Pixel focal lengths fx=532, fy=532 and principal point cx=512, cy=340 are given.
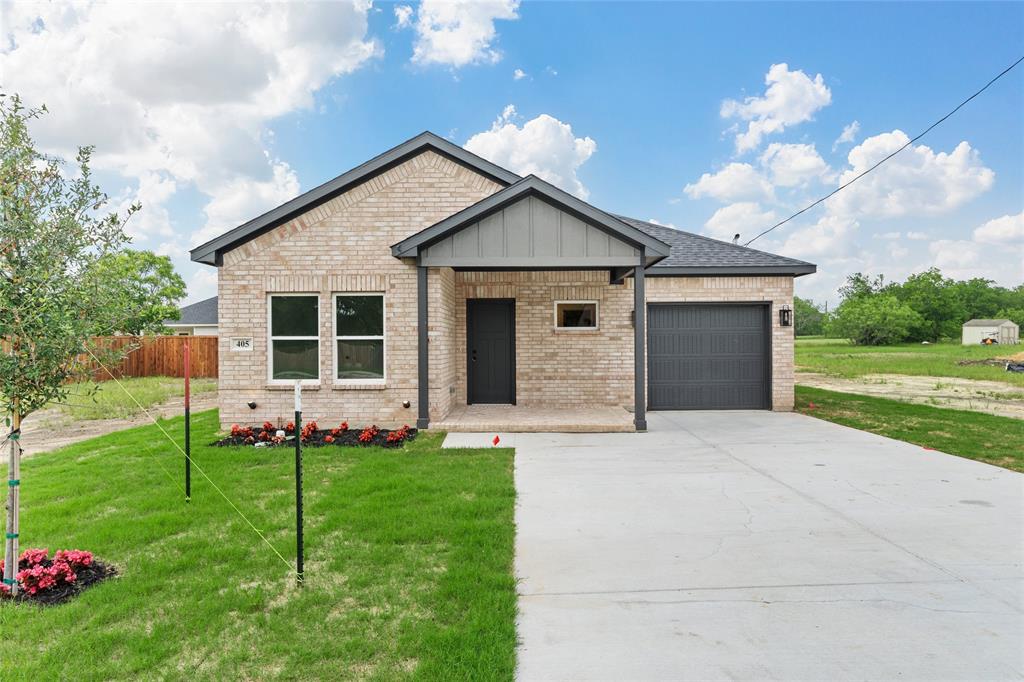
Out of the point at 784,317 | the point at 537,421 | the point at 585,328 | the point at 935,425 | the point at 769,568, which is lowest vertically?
the point at 769,568

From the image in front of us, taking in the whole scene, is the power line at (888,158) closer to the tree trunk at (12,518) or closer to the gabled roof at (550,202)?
the gabled roof at (550,202)

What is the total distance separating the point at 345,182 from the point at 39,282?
6.81 m

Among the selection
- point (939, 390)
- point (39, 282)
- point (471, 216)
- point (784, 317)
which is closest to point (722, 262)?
point (784, 317)

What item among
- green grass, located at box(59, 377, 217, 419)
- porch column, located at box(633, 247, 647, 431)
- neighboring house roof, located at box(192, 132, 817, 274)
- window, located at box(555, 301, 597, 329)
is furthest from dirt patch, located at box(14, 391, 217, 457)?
porch column, located at box(633, 247, 647, 431)

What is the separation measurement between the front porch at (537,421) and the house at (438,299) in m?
0.04

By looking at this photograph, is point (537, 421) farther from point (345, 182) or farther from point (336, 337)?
point (345, 182)

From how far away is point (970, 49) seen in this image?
1495cm

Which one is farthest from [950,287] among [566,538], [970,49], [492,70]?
[566,538]

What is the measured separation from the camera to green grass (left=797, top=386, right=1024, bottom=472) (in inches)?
312

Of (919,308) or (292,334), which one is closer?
(292,334)

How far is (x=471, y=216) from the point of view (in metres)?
9.02

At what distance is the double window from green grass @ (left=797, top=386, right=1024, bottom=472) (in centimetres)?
918

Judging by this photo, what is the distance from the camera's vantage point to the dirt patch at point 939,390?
42.7ft

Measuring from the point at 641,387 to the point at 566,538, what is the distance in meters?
5.28
